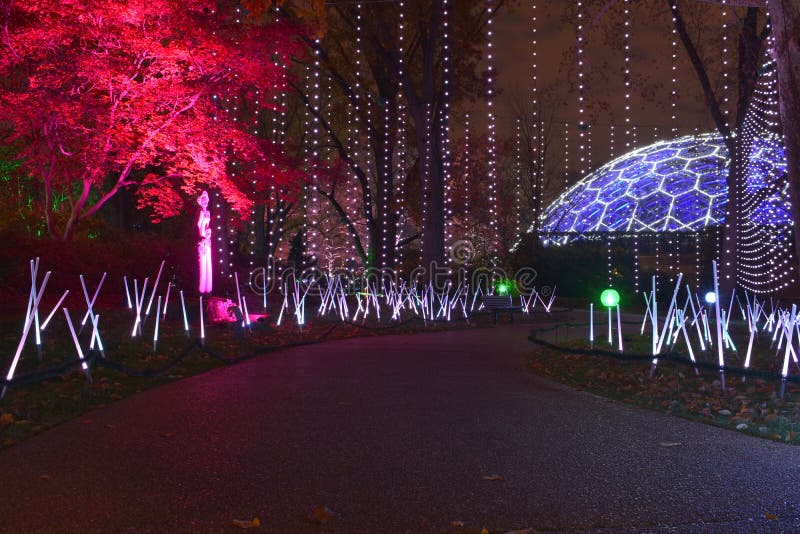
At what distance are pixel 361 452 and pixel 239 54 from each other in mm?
12820

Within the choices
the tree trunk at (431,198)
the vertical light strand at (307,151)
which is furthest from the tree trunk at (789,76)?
the vertical light strand at (307,151)

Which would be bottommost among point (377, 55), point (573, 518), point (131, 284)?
point (573, 518)

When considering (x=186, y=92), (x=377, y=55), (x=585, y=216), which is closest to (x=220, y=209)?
(x=186, y=92)

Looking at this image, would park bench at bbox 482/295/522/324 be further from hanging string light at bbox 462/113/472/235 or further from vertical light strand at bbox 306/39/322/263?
hanging string light at bbox 462/113/472/235

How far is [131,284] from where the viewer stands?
19234mm

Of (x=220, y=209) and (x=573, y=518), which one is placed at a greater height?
(x=220, y=209)

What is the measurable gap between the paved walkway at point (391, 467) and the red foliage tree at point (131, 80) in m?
8.72

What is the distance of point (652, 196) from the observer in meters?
37.9

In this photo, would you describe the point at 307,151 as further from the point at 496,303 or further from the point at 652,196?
the point at 652,196

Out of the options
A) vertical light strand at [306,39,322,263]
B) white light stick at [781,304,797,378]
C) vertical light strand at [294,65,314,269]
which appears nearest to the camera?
white light stick at [781,304,797,378]

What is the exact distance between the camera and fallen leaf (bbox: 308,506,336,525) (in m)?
4.16

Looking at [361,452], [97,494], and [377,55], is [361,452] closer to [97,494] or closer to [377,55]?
[97,494]

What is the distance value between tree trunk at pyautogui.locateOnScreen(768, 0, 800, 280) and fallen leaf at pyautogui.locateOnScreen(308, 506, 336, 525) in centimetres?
785

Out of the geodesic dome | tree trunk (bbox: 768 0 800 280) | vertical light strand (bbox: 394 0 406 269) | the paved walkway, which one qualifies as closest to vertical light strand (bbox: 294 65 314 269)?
vertical light strand (bbox: 394 0 406 269)
